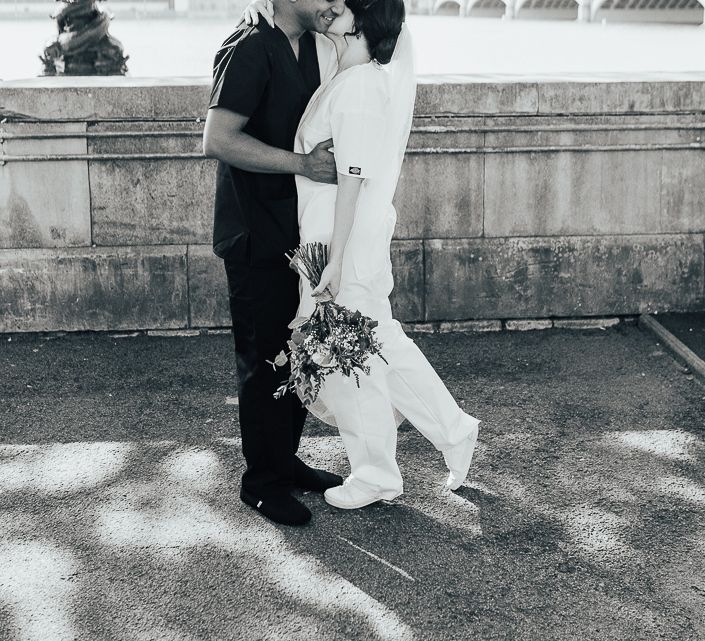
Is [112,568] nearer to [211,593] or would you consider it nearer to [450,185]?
[211,593]

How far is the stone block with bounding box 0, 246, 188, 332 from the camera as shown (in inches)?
246

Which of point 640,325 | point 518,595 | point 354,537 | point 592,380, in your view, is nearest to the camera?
point 518,595

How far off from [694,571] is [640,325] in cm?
306

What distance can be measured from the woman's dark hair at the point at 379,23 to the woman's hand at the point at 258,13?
0.88 feet

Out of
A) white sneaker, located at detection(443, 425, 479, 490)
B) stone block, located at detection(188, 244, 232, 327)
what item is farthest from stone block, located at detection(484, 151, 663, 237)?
white sneaker, located at detection(443, 425, 479, 490)

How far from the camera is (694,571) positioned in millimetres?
3539

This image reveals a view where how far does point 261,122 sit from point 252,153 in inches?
6.1

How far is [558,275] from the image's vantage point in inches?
253

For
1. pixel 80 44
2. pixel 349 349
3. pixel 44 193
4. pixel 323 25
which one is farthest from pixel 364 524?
pixel 80 44

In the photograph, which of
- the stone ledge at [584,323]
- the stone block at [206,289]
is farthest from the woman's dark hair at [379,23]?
the stone ledge at [584,323]

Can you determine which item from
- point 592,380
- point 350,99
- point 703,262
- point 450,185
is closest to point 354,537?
point 350,99

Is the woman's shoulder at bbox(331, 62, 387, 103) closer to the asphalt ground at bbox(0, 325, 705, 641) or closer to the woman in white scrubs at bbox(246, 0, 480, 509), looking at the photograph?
the woman in white scrubs at bbox(246, 0, 480, 509)

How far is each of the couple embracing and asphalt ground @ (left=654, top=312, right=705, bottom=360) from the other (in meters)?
2.29

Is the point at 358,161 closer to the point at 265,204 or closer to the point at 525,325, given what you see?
the point at 265,204
